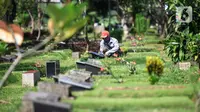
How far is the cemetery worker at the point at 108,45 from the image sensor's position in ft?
51.2

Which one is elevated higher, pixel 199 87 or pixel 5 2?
pixel 5 2

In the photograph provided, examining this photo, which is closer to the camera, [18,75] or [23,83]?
[23,83]

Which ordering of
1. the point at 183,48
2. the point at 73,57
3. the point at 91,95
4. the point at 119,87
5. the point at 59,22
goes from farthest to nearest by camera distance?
the point at 73,57, the point at 183,48, the point at 119,87, the point at 91,95, the point at 59,22

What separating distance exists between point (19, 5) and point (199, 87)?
2600cm

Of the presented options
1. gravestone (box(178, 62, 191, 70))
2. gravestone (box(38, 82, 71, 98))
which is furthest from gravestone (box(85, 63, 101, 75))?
gravestone (box(38, 82, 71, 98))

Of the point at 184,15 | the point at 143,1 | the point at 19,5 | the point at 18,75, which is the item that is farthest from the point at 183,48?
the point at 143,1

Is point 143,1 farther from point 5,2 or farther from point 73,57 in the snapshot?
point 5,2

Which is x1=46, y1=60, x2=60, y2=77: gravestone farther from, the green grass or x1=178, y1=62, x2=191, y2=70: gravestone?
the green grass

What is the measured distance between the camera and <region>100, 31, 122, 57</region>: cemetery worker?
1560 centimetres

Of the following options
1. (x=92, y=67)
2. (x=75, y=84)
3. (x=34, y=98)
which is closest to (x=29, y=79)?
(x=92, y=67)

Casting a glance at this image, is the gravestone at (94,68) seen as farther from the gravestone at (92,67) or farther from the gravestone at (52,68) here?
the gravestone at (52,68)

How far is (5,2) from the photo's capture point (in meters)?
10.8

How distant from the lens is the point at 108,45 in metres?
15.9

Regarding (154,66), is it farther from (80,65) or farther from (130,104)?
(80,65)
